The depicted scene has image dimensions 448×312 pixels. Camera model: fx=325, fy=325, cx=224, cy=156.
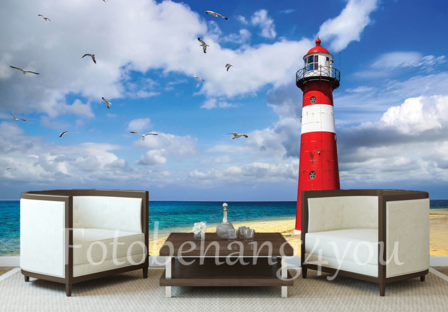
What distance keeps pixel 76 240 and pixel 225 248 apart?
127 cm

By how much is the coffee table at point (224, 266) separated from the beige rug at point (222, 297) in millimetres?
145

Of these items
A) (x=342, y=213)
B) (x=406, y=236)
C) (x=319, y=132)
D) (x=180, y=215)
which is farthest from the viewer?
(x=180, y=215)

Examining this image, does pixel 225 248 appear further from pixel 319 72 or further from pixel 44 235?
pixel 319 72

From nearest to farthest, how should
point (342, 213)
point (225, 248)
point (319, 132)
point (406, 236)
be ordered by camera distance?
point (225, 248), point (406, 236), point (342, 213), point (319, 132)

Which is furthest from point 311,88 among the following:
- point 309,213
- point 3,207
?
point 3,207

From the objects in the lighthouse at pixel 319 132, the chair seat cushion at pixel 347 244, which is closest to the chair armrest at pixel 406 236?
the chair seat cushion at pixel 347 244

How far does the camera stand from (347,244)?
2.80m

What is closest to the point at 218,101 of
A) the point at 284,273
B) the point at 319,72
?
the point at 319,72

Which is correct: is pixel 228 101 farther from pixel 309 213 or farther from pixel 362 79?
pixel 309 213

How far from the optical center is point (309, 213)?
316 centimetres

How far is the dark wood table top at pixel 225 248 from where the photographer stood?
2.47m

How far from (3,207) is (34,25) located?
9646 mm

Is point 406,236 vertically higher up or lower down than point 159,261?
higher up

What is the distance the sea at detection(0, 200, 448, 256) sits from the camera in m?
13.5
